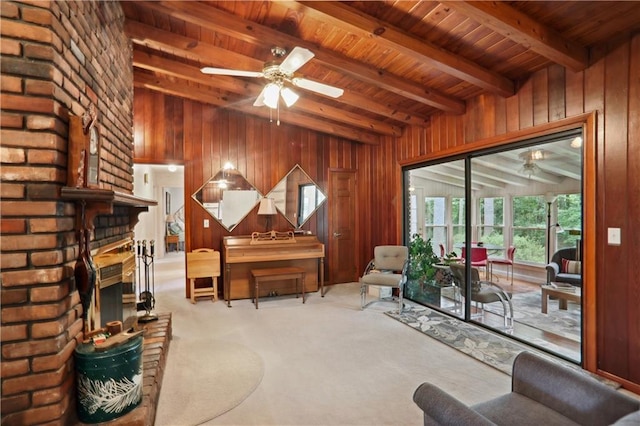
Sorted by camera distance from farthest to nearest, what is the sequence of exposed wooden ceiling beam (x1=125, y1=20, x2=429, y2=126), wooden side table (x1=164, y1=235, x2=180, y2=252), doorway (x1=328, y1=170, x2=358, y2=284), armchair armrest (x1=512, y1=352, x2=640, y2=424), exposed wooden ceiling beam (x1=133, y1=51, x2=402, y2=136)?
wooden side table (x1=164, y1=235, x2=180, y2=252), doorway (x1=328, y1=170, x2=358, y2=284), exposed wooden ceiling beam (x1=133, y1=51, x2=402, y2=136), exposed wooden ceiling beam (x1=125, y1=20, x2=429, y2=126), armchair armrest (x1=512, y1=352, x2=640, y2=424)

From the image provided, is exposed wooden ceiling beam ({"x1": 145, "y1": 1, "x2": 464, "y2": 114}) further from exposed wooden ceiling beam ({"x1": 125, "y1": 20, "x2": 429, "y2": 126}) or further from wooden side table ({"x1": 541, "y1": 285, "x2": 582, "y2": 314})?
wooden side table ({"x1": 541, "y1": 285, "x2": 582, "y2": 314})

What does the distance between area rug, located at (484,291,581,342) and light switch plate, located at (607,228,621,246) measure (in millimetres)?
1246

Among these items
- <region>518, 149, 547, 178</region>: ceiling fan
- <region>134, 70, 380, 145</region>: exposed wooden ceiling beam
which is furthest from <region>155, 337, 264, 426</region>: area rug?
<region>518, 149, 547, 178</region>: ceiling fan

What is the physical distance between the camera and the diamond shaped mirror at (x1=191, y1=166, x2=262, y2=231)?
16.6 feet

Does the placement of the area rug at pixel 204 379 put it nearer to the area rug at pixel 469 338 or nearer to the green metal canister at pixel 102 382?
the green metal canister at pixel 102 382

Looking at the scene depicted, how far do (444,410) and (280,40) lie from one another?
2894 millimetres

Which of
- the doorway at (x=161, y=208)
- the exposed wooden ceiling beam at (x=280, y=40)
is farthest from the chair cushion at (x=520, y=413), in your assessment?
the doorway at (x=161, y=208)

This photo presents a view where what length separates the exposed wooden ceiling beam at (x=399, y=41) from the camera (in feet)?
7.86

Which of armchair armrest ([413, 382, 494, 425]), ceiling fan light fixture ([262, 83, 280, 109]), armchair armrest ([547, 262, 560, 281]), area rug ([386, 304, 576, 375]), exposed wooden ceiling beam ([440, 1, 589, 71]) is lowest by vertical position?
area rug ([386, 304, 576, 375])

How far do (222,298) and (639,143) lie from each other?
4.84 m

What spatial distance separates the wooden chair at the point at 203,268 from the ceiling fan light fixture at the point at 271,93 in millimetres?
2636

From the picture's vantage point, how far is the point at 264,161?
536cm

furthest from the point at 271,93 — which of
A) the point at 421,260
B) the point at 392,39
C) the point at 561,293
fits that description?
the point at 561,293

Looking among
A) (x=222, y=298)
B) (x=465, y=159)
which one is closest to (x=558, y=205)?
(x=465, y=159)
